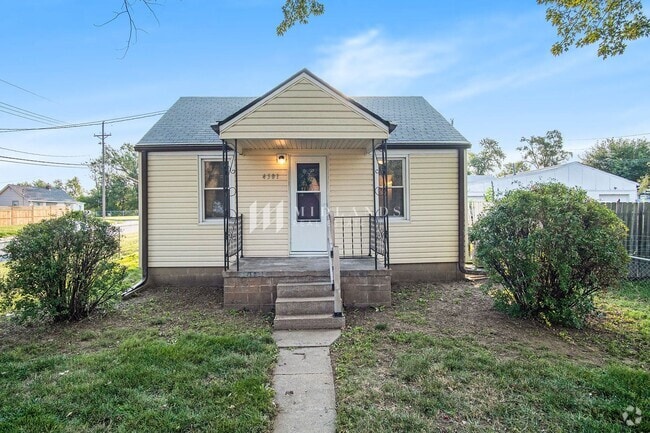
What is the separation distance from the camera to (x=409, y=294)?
6691mm

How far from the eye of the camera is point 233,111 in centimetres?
909

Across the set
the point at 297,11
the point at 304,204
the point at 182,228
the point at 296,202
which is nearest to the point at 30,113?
Result: the point at 182,228

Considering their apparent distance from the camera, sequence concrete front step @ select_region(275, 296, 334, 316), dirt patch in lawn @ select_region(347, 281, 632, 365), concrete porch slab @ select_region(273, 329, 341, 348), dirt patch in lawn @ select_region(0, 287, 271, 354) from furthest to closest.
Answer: concrete front step @ select_region(275, 296, 334, 316) < dirt patch in lawn @ select_region(0, 287, 271, 354) < concrete porch slab @ select_region(273, 329, 341, 348) < dirt patch in lawn @ select_region(347, 281, 632, 365)

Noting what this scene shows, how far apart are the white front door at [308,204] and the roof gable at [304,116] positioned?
169cm

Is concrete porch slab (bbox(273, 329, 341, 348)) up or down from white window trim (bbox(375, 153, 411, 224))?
down

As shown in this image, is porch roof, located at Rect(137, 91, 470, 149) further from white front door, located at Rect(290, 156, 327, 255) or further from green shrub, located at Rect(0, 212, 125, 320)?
green shrub, located at Rect(0, 212, 125, 320)

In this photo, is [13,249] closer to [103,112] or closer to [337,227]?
[337,227]

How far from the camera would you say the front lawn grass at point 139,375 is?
2.63 metres

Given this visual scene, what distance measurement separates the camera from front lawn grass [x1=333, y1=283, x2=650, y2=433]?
2635 mm

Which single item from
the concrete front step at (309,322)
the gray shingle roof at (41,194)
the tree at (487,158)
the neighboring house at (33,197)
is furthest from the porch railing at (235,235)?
the gray shingle roof at (41,194)

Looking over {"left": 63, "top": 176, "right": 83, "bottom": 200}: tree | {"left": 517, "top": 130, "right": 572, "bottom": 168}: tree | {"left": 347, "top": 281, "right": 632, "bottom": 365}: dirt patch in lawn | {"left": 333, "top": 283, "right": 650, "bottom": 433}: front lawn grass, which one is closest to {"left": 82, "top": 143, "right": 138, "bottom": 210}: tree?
{"left": 63, "top": 176, "right": 83, "bottom": 200}: tree

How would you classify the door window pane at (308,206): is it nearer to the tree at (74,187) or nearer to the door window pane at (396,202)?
the door window pane at (396,202)

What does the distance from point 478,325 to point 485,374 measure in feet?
5.43

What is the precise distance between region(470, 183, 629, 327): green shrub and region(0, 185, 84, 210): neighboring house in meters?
61.6
